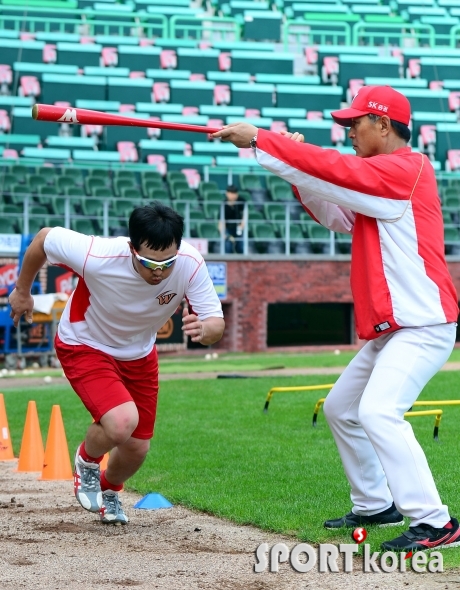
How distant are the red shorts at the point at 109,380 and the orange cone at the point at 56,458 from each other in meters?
2.31

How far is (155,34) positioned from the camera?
3097 centimetres

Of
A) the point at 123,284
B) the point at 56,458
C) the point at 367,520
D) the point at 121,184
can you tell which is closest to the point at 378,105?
the point at 123,284

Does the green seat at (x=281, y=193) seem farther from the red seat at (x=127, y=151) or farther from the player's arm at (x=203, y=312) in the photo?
the player's arm at (x=203, y=312)

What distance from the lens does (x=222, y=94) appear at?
91.5 feet

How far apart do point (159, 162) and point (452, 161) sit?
850 centimetres

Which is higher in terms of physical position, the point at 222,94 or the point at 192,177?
the point at 222,94

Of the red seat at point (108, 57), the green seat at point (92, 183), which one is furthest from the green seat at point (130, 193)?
the red seat at point (108, 57)

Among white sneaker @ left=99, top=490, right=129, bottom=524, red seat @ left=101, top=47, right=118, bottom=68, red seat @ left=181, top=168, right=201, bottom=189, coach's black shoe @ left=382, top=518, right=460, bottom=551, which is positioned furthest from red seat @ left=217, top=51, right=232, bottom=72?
coach's black shoe @ left=382, top=518, right=460, bottom=551

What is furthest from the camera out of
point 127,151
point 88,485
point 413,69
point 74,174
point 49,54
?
point 413,69

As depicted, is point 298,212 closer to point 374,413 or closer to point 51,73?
point 51,73

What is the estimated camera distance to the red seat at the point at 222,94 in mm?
27828

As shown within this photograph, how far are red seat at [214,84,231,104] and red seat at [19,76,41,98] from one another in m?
4.90

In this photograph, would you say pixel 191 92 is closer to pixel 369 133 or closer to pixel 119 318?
pixel 119 318

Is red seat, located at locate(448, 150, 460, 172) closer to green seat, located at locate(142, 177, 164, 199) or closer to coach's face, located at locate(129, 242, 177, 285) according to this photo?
green seat, located at locate(142, 177, 164, 199)
